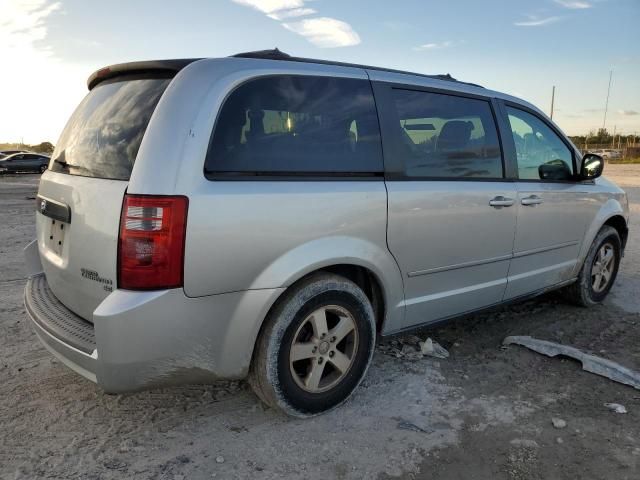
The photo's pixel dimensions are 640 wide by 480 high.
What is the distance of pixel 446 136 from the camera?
3434 mm

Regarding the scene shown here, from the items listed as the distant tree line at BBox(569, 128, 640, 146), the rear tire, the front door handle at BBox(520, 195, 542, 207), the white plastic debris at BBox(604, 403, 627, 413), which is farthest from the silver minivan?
the distant tree line at BBox(569, 128, 640, 146)

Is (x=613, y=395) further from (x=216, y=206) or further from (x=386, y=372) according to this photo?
(x=216, y=206)

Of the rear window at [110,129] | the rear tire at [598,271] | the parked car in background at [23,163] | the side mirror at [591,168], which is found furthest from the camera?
the parked car in background at [23,163]

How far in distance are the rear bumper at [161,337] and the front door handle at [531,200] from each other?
2167 mm

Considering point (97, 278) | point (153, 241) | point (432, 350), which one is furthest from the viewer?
point (432, 350)

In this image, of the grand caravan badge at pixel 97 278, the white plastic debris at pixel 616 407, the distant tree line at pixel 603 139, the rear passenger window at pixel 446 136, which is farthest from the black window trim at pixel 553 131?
the distant tree line at pixel 603 139

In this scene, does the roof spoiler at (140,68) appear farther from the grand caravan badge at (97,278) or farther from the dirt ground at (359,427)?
the dirt ground at (359,427)

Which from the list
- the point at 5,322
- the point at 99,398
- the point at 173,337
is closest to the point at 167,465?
the point at 173,337

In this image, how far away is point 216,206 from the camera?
2.35 metres

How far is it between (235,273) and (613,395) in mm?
2453

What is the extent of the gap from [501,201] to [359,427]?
71.3 inches

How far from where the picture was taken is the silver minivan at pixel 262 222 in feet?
7.57

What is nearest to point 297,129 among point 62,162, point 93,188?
point 93,188

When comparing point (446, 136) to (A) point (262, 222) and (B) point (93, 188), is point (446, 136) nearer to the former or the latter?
(A) point (262, 222)
